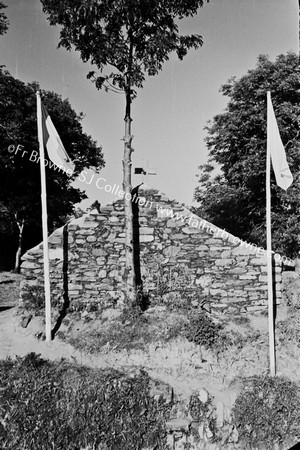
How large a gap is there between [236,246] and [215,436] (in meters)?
4.92

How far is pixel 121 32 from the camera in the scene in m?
9.18

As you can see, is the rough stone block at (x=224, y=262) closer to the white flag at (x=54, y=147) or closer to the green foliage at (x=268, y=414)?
Answer: the green foliage at (x=268, y=414)

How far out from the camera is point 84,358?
7.55m

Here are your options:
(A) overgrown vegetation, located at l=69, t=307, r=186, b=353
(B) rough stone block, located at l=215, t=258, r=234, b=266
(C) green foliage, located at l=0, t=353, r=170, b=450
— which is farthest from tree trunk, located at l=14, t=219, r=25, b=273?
(B) rough stone block, located at l=215, t=258, r=234, b=266

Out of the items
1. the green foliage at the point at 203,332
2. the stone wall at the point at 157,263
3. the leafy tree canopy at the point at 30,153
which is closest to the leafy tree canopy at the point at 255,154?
the stone wall at the point at 157,263

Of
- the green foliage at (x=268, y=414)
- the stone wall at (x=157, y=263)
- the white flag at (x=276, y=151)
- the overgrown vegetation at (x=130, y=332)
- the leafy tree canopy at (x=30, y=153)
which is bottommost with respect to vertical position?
the green foliage at (x=268, y=414)

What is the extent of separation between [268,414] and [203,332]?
7.21 feet

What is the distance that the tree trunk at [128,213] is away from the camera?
9000 mm

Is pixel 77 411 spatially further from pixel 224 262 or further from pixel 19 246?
pixel 19 246

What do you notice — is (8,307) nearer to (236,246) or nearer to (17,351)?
(17,351)

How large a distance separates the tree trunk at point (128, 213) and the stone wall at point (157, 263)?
0.43m

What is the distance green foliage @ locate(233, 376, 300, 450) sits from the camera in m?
6.09

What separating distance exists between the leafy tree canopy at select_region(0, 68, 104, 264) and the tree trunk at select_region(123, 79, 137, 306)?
888 cm

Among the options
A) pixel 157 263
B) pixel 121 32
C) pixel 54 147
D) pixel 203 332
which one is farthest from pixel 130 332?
pixel 121 32
